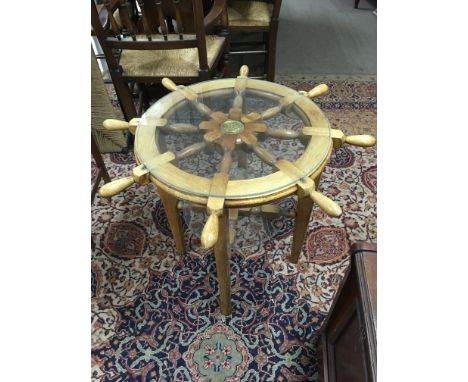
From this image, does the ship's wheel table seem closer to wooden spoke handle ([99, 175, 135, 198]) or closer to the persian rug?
wooden spoke handle ([99, 175, 135, 198])

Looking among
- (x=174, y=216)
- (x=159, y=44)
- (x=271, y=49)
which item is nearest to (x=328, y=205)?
(x=174, y=216)

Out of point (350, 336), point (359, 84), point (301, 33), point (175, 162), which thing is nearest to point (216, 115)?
point (175, 162)

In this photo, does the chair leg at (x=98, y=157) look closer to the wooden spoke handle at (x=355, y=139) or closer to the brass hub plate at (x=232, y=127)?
the brass hub plate at (x=232, y=127)

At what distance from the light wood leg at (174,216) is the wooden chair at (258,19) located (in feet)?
4.83

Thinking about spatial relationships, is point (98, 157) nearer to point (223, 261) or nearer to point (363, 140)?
point (223, 261)

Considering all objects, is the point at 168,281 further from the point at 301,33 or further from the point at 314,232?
the point at 301,33

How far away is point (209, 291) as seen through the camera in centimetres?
150

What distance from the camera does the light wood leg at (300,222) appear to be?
1242 mm

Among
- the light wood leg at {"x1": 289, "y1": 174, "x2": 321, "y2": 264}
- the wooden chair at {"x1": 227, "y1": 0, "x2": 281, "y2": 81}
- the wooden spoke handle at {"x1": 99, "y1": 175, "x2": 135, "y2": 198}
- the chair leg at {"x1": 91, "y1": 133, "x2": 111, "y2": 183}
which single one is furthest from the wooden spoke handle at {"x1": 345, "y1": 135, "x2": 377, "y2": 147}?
the wooden chair at {"x1": 227, "y1": 0, "x2": 281, "y2": 81}

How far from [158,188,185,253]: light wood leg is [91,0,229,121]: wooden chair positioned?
0.79 meters

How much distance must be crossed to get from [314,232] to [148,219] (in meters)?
0.91

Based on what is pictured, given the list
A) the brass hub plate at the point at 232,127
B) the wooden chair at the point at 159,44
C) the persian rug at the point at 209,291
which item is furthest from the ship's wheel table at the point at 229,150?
the wooden chair at the point at 159,44

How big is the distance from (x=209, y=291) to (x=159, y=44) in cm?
124

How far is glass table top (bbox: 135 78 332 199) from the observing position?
1014 millimetres
